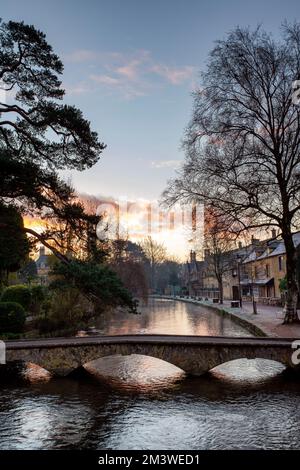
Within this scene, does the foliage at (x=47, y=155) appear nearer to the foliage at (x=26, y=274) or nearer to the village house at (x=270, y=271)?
the foliage at (x=26, y=274)

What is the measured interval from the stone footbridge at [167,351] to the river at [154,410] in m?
0.61

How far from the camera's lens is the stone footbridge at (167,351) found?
46.0 feet

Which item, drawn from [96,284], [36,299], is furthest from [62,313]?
[96,284]

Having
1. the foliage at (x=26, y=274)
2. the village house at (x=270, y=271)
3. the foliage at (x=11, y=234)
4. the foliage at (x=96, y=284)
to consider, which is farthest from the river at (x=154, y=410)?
the village house at (x=270, y=271)

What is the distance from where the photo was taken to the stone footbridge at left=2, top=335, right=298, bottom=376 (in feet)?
46.0

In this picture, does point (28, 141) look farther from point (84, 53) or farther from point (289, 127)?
point (289, 127)

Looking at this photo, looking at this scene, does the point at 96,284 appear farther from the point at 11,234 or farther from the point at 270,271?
the point at 270,271

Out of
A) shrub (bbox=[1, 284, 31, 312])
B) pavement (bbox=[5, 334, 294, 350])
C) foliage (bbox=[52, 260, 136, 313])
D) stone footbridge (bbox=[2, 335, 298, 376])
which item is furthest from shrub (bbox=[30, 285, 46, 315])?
foliage (bbox=[52, 260, 136, 313])

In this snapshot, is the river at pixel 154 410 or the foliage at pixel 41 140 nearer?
the river at pixel 154 410

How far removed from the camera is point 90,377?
15203mm

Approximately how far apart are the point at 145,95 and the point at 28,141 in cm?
695

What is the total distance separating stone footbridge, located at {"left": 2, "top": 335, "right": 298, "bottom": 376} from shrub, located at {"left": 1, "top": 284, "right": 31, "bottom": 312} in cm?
1025

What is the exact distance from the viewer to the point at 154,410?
11.0 metres

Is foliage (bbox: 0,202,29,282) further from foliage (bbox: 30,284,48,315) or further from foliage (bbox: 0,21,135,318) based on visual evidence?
foliage (bbox: 30,284,48,315)
